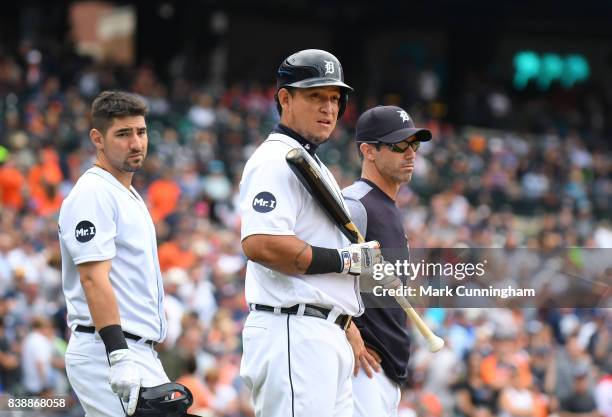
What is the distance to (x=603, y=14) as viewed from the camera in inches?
1078

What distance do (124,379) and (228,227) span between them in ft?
37.3

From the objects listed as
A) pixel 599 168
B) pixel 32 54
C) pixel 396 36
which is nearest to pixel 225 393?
pixel 32 54

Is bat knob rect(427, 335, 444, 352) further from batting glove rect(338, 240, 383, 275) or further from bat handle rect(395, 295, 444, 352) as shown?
batting glove rect(338, 240, 383, 275)

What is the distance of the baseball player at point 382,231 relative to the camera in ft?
15.2

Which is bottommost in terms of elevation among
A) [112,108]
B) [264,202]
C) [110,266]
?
[110,266]

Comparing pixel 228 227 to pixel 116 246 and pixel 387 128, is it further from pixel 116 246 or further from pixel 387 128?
pixel 116 246

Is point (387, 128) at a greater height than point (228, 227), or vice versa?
point (387, 128)

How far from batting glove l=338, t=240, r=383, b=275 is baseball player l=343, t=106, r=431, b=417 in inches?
13.6

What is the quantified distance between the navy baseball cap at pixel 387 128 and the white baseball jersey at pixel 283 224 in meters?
0.71

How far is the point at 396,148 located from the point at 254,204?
104 centimetres

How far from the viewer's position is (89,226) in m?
4.20

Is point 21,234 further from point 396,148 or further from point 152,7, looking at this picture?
point 152,7

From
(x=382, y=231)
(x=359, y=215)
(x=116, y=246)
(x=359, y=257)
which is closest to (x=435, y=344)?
(x=382, y=231)

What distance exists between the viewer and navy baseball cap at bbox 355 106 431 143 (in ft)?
16.0
